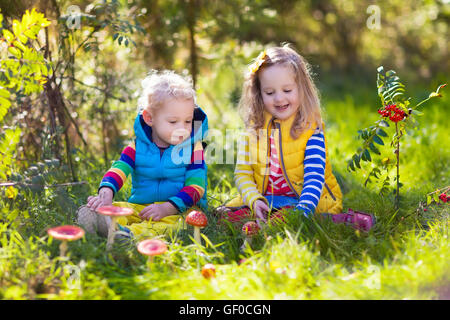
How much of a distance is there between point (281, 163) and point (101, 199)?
1.08m

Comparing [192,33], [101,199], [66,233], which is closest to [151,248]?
[66,233]

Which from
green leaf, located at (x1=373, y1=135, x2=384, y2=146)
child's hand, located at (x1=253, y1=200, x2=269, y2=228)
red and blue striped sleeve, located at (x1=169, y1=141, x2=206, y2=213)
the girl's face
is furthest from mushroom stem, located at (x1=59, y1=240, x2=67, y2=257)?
green leaf, located at (x1=373, y1=135, x2=384, y2=146)

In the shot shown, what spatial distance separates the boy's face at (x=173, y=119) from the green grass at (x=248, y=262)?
54 cm

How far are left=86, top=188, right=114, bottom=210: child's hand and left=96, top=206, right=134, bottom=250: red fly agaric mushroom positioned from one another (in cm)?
31

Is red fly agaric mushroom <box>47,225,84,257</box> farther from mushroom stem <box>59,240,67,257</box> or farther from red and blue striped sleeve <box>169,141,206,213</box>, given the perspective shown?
red and blue striped sleeve <box>169,141,206,213</box>

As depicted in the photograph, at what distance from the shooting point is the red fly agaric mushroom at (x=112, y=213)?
2258 millimetres

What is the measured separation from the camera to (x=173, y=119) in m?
2.87

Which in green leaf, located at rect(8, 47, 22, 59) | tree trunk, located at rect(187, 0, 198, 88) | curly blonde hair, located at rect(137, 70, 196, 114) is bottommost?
curly blonde hair, located at rect(137, 70, 196, 114)

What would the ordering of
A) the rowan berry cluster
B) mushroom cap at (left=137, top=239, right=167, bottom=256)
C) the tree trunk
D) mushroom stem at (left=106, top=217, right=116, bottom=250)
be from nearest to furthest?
mushroom cap at (left=137, top=239, right=167, bottom=256) → mushroom stem at (left=106, top=217, right=116, bottom=250) → the rowan berry cluster → the tree trunk

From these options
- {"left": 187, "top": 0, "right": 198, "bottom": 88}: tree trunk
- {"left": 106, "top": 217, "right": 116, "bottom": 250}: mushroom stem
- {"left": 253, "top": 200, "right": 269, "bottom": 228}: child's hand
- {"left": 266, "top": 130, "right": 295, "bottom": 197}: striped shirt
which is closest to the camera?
{"left": 106, "top": 217, "right": 116, "bottom": 250}: mushroom stem

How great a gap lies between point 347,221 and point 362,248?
28 centimetres

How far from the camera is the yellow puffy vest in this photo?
2971mm

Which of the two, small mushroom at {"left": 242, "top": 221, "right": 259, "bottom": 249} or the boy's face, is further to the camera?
the boy's face
